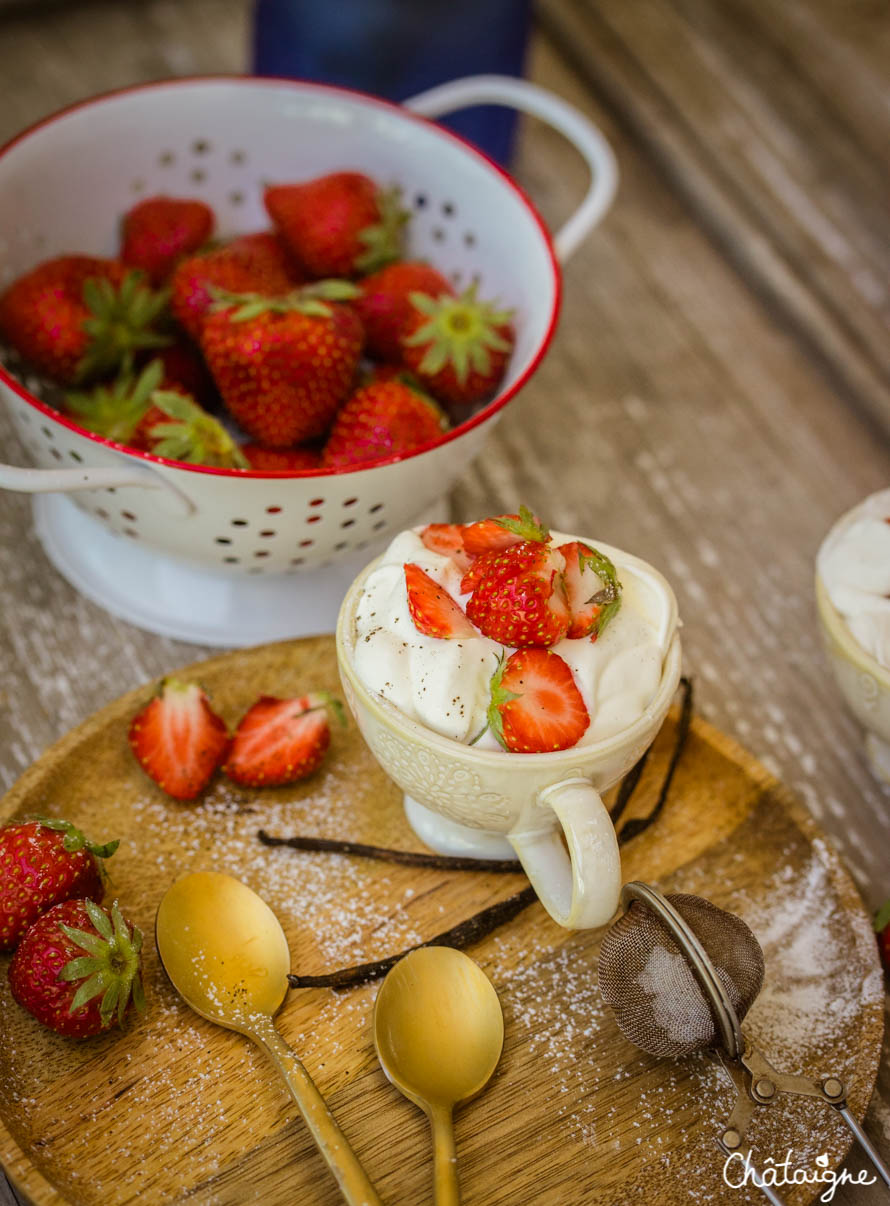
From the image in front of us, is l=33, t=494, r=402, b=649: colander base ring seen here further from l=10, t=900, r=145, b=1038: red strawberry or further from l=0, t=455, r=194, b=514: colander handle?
l=10, t=900, r=145, b=1038: red strawberry

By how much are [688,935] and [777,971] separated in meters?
0.13

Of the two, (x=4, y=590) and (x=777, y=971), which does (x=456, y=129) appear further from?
(x=777, y=971)

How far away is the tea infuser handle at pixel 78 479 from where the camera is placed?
2.52 ft

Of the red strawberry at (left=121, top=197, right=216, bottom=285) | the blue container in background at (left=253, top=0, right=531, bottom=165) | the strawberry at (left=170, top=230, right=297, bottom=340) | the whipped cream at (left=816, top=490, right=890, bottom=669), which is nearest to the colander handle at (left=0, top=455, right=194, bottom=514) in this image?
the strawberry at (left=170, top=230, right=297, bottom=340)

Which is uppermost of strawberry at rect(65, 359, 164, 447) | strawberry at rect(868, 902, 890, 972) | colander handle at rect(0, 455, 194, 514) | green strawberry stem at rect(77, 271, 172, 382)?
colander handle at rect(0, 455, 194, 514)

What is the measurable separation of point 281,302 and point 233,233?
0.28 m

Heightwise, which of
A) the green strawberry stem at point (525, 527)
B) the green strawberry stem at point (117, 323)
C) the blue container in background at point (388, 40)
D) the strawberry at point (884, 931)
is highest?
the blue container in background at point (388, 40)

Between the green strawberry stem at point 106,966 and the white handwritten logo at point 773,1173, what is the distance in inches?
14.0

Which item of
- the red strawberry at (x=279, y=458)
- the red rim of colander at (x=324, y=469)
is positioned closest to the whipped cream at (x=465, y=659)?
the red rim of colander at (x=324, y=469)

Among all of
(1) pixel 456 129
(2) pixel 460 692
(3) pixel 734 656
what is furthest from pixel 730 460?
(2) pixel 460 692

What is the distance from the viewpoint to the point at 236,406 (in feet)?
3.09

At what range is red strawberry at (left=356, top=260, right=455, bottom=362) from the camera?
3.39 feet

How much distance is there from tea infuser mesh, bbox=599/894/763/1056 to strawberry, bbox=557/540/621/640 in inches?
6.7

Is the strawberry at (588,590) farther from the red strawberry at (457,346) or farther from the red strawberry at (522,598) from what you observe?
the red strawberry at (457,346)
